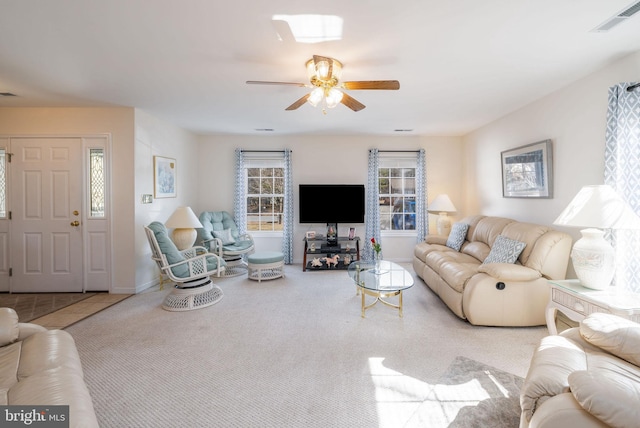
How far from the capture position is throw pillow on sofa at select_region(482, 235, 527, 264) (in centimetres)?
291

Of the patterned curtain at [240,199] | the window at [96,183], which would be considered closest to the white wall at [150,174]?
the window at [96,183]

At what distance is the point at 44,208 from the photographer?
3.71 m

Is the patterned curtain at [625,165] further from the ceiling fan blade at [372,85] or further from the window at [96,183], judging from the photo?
the window at [96,183]

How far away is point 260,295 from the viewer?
370cm

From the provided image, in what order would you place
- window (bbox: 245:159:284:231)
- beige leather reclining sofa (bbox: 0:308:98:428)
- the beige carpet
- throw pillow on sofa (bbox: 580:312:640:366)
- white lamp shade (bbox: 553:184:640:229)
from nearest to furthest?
beige leather reclining sofa (bbox: 0:308:98:428), throw pillow on sofa (bbox: 580:312:640:366), the beige carpet, white lamp shade (bbox: 553:184:640:229), window (bbox: 245:159:284:231)

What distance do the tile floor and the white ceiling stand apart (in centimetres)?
252

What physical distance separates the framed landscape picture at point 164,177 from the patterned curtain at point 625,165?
5294 mm

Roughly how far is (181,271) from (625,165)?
4409 millimetres

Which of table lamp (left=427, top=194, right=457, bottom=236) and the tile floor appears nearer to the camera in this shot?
the tile floor

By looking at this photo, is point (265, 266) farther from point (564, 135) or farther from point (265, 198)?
point (564, 135)

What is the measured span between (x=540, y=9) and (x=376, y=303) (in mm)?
2970

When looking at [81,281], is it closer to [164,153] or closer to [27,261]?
[27,261]

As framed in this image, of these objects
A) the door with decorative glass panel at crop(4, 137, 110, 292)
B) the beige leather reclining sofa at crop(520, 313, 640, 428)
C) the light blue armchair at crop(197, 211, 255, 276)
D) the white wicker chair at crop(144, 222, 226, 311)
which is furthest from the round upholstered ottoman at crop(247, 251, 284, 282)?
the beige leather reclining sofa at crop(520, 313, 640, 428)

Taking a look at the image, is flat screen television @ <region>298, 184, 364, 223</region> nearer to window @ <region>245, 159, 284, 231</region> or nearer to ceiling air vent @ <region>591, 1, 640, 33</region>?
window @ <region>245, 159, 284, 231</region>
